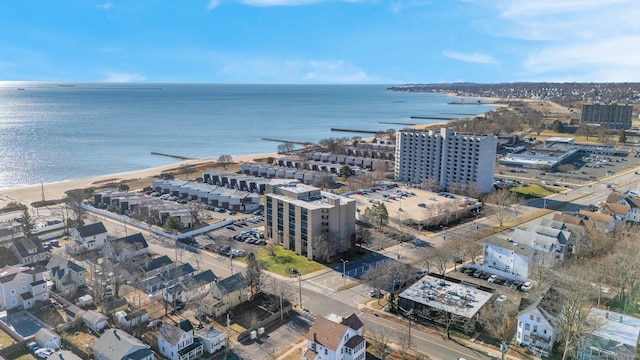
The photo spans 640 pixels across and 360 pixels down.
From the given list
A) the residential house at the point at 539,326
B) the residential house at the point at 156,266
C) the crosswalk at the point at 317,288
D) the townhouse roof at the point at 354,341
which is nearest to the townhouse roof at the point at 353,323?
the townhouse roof at the point at 354,341

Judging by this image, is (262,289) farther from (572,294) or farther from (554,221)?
(554,221)

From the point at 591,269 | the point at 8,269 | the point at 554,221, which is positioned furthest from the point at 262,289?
the point at 554,221

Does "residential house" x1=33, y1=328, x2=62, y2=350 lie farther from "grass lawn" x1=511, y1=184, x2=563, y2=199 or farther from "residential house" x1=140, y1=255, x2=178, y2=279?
"grass lawn" x1=511, y1=184, x2=563, y2=199

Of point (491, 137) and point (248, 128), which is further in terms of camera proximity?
point (248, 128)

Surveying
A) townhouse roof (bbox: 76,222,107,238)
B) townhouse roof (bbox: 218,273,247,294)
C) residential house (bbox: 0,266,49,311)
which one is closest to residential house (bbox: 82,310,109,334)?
residential house (bbox: 0,266,49,311)

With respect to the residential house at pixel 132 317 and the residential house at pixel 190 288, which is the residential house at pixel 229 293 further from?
the residential house at pixel 132 317

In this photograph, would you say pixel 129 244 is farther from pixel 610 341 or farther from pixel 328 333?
pixel 610 341
